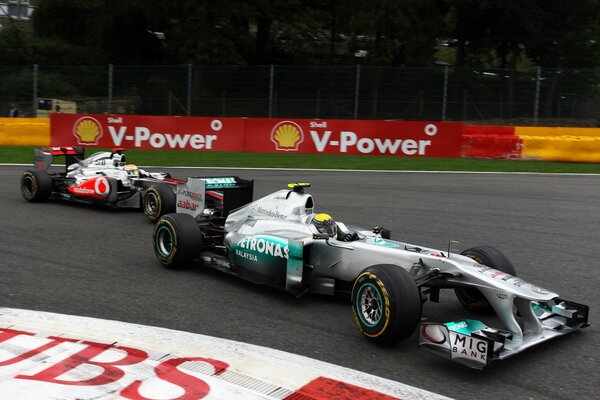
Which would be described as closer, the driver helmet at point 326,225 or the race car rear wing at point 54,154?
the driver helmet at point 326,225

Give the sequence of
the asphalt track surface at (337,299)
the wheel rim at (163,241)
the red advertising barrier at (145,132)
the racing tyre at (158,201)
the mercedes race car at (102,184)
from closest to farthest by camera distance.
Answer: the asphalt track surface at (337,299), the wheel rim at (163,241), the racing tyre at (158,201), the mercedes race car at (102,184), the red advertising barrier at (145,132)

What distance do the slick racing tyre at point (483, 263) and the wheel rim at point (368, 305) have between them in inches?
42.9

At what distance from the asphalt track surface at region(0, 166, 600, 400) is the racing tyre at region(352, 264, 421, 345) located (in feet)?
0.53

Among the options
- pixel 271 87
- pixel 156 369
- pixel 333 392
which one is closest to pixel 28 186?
pixel 156 369

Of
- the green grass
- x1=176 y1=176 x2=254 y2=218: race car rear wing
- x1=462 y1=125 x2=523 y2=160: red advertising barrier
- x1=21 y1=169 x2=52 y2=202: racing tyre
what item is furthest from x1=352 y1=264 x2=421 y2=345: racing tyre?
x1=462 y1=125 x2=523 y2=160: red advertising barrier

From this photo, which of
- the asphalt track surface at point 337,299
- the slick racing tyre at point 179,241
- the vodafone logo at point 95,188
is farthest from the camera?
the vodafone logo at point 95,188

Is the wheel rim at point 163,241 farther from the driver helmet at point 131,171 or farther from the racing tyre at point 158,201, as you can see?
the driver helmet at point 131,171

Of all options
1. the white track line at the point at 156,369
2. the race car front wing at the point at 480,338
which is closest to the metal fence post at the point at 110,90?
the white track line at the point at 156,369

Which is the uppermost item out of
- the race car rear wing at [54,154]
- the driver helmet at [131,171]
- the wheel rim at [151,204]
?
the race car rear wing at [54,154]

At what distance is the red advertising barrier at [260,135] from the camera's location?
19812 mm

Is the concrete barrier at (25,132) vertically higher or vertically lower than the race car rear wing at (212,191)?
higher

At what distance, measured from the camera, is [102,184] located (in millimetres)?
10539

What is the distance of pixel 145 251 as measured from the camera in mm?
7887

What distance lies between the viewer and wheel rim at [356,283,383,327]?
4.86 meters
